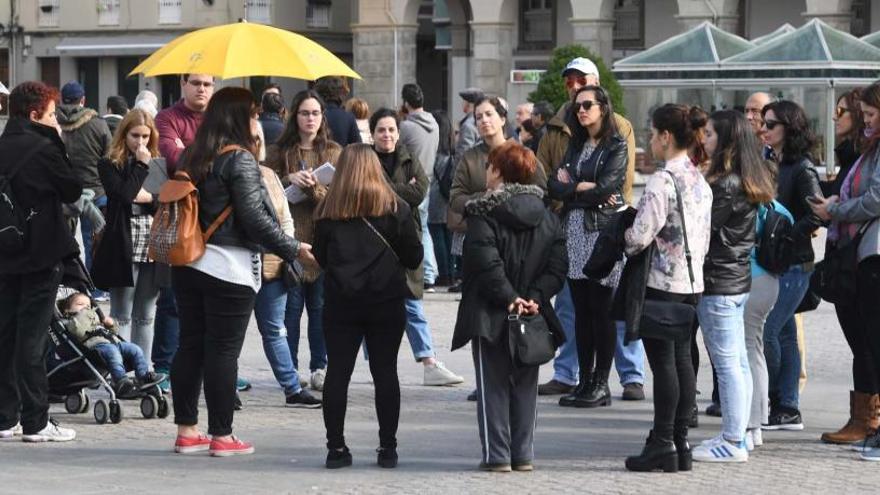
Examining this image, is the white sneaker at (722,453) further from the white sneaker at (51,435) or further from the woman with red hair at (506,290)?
the white sneaker at (51,435)

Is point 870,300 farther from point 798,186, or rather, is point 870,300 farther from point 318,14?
point 318,14

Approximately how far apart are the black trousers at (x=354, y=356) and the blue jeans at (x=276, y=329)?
1.94m

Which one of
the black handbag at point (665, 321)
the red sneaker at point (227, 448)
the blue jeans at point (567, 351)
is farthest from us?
the blue jeans at point (567, 351)

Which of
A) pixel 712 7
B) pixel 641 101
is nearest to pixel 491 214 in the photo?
pixel 641 101

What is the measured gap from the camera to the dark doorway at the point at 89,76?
2146 inches

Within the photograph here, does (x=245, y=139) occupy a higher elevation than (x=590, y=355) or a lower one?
higher

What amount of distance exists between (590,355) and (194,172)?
10.6ft

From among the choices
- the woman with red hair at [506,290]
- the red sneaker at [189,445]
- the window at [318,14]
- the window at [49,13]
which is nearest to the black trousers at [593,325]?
the woman with red hair at [506,290]

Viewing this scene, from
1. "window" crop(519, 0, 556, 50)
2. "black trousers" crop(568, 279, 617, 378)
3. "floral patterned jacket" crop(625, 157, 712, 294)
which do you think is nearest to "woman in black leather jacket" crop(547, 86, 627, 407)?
"black trousers" crop(568, 279, 617, 378)

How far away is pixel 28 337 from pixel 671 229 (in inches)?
140

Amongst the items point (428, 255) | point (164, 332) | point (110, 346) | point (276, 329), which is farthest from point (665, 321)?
point (428, 255)

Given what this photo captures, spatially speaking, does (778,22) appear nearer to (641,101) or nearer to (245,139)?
(641,101)

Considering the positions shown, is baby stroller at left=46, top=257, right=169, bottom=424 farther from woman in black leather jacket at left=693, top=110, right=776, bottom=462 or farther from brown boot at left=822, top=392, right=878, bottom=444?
brown boot at left=822, top=392, right=878, bottom=444

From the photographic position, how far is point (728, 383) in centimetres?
999
